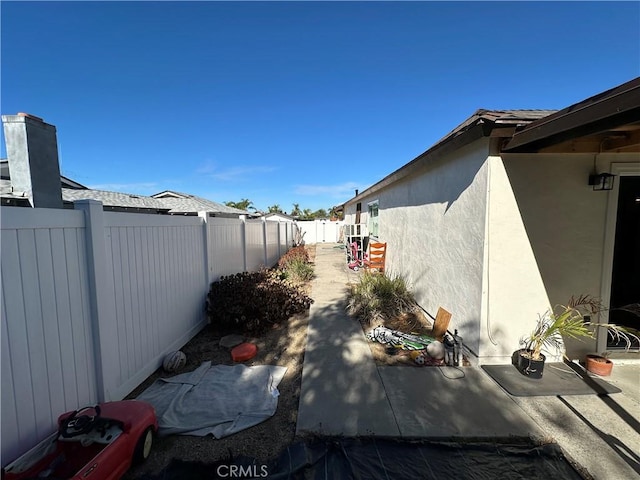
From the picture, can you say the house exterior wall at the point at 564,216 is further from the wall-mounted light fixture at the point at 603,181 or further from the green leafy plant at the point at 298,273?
the green leafy plant at the point at 298,273

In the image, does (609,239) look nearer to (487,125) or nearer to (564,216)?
(564,216)

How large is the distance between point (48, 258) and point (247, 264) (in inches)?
212

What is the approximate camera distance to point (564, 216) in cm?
327

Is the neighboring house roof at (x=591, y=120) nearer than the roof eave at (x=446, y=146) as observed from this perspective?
Yes

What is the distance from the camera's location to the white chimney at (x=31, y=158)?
230 cm

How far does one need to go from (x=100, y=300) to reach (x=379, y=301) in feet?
14.1

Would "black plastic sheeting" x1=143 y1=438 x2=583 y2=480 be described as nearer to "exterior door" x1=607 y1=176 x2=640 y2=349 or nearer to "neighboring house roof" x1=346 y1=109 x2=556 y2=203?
"exterior door" x1=607 y1=176 x2=640 y2=349

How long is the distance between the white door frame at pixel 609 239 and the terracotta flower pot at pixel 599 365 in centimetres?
39

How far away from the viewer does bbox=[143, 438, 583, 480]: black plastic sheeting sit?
6.23 feet

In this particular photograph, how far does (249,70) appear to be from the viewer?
779 centimetres

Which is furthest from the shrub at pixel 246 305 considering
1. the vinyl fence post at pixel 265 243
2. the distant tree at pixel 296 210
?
the distant tree at pixel 296 210

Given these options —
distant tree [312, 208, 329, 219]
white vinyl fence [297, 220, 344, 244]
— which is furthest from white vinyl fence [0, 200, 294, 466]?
distant tree [312, 208, 329, 219]

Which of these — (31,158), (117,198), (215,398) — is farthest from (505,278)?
(117,198)

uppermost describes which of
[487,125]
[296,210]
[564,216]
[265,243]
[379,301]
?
[296,210]
